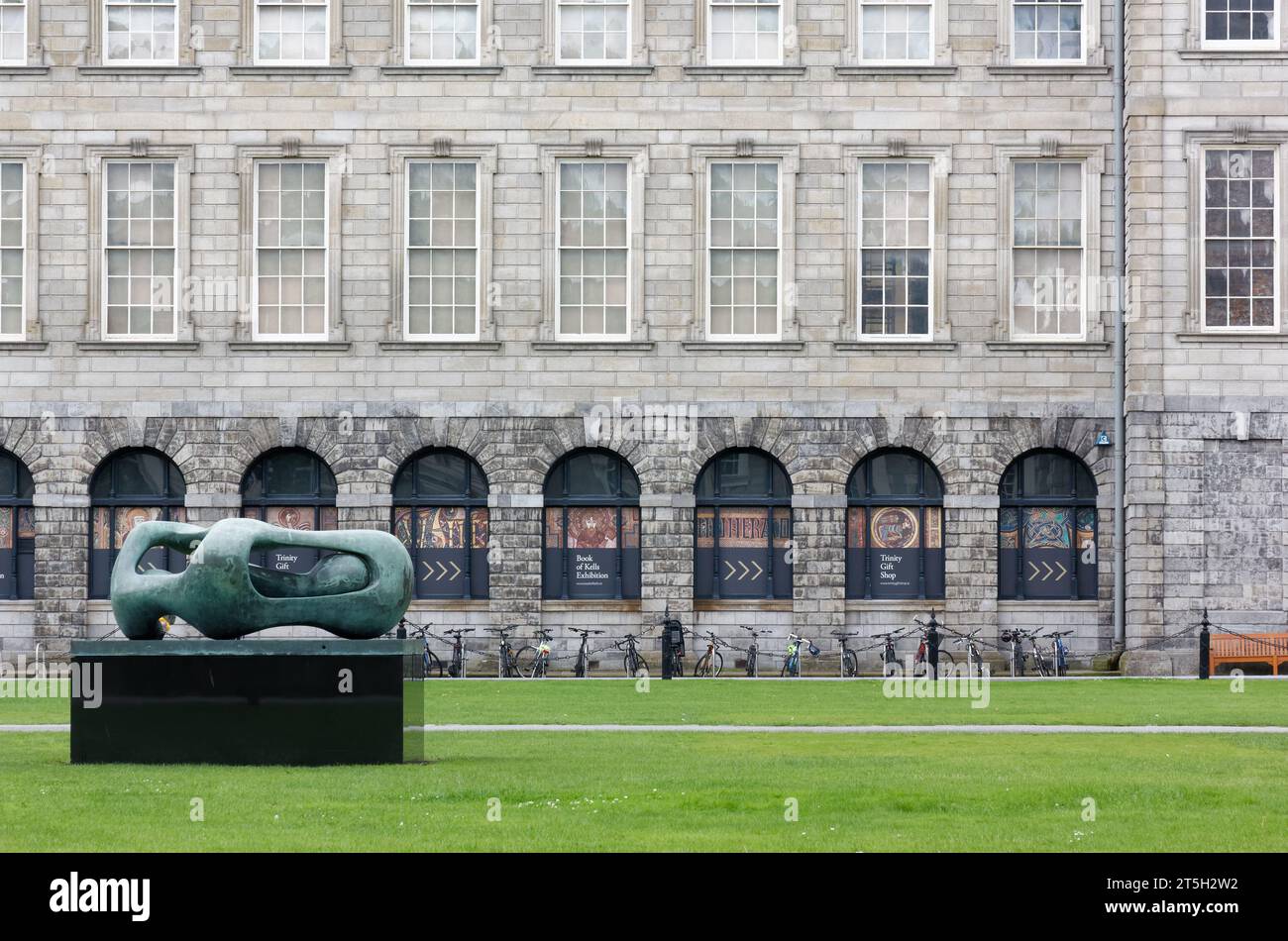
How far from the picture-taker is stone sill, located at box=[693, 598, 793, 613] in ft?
149

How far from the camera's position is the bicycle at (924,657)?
43594mm

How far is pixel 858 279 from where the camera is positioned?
4547 cm

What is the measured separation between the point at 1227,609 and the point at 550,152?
15487 millimetres

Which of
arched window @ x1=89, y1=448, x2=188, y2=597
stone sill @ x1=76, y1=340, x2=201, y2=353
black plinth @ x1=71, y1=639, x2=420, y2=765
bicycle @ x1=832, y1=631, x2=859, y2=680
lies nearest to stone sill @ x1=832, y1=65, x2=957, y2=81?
bicycle @ x1=832, y1=631, x2=859, y2=680

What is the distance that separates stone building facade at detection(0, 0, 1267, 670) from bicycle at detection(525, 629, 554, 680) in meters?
0.63

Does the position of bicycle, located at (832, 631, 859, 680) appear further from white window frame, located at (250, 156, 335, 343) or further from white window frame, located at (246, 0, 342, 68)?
white window frame, located at (246, 0, 342, 68)

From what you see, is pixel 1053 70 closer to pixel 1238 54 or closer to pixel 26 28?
pixel 1238 54

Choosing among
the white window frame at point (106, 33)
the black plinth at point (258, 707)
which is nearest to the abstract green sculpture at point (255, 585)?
the black plinth at point (258, 707)

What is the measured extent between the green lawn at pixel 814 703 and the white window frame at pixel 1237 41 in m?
12.3

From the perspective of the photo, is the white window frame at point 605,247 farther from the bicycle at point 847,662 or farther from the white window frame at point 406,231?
the bicycle at point 847,662

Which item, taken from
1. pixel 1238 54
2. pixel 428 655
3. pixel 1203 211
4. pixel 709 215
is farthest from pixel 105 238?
pixel 1238 54

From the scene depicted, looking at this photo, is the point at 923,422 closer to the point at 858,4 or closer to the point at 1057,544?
the point at 1057,544

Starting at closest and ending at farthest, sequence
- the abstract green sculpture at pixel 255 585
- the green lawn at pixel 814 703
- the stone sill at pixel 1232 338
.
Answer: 1. the abstract green sculpture at pixel 255 585
2. the green lawn at pixel 814 703
3. the stone sill at pixel 1232 338
